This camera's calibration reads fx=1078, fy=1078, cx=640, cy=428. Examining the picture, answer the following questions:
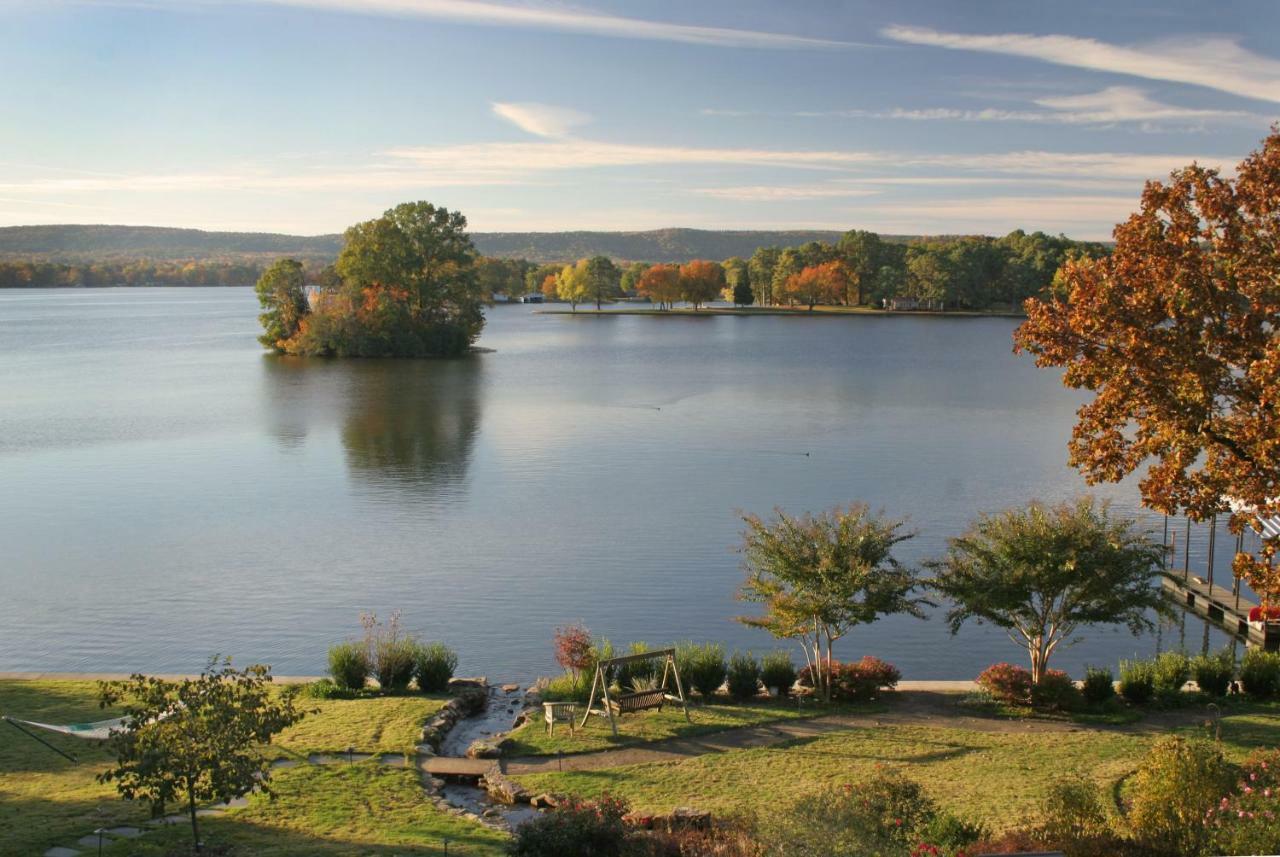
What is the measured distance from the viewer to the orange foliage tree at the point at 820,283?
167m

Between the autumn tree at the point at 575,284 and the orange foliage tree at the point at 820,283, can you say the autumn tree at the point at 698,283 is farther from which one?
the autumn tree at the point at 575,284

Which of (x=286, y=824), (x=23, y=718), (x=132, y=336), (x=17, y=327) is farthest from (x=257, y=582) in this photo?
(x=17, y=327)

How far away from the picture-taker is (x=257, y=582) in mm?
26828

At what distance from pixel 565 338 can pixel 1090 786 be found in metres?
108

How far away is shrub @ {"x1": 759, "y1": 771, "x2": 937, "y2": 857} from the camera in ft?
28.7

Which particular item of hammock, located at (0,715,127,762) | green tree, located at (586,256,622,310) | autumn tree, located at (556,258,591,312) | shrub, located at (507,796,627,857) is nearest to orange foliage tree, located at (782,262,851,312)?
green tree, located at (586,256,622,310)

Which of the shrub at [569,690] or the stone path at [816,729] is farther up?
the stone path at [816,729]

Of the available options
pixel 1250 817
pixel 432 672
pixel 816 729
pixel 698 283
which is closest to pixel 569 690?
pixel 432 672

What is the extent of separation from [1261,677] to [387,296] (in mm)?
84079

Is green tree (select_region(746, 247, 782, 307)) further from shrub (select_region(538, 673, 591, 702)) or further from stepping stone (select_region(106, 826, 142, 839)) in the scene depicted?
stepping stone (select_region(106, 826, 142, 839))

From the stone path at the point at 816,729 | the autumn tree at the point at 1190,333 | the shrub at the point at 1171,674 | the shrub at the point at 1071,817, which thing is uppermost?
the autumn tree at the point at 1190,333

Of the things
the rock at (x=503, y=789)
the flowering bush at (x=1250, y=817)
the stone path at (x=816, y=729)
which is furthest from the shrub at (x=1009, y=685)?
the rock at (x=503, y=789)

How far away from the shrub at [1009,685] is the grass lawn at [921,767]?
0.88 meters

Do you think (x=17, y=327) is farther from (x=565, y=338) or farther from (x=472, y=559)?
(x=472, y=559)
